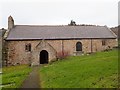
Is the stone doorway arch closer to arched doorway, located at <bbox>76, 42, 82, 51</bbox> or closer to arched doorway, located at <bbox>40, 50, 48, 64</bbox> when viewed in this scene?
arched doorway, located at <bbox>40, 50, 48, 64</bbox>

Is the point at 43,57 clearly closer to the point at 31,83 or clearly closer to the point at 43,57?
the point at 43,57

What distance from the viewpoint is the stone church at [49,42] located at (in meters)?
50.9

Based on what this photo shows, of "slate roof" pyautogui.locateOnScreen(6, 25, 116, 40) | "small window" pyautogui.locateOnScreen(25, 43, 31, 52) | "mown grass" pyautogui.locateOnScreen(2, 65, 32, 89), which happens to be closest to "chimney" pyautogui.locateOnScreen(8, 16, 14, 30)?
"slate roof" pyautogui.locateOnScreen(6, 25, 116, 40)

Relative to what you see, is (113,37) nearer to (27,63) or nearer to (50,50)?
(50,50)

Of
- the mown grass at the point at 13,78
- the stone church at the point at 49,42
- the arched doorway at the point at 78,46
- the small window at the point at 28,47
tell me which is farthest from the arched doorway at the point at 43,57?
the mown grass at the point at 13,78

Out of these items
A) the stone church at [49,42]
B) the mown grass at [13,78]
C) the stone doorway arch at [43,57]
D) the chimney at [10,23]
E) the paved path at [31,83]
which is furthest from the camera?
the chimney at [10,23]

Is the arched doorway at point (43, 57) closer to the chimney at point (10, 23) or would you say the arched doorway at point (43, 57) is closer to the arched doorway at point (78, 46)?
the arched doorway at point (78, 46)

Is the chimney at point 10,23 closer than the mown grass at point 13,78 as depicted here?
No

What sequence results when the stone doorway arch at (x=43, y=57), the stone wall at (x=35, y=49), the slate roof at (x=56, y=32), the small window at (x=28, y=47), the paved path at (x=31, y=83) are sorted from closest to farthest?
1. the paved path at (x=31, y=83)
2. the stone wall at (x=35, y=49)
3. the small window at (x=28, y=47)
4. the slate roof at (x=56, y=32)
5. the stone doorway arch at (x=43, y=57)

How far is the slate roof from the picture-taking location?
2071 inches

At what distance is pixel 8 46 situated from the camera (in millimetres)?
51031

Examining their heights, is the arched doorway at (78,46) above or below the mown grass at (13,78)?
above

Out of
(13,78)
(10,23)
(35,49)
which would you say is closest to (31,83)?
(13,78)

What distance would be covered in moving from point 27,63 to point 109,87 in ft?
117
